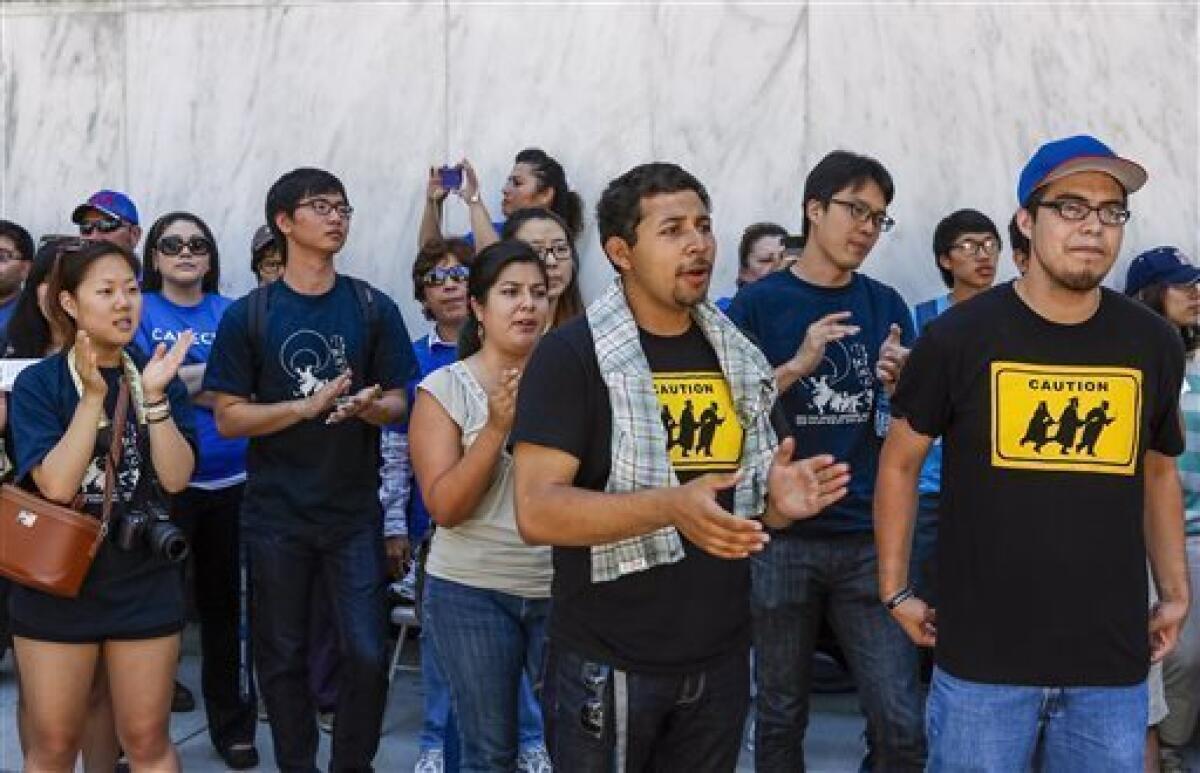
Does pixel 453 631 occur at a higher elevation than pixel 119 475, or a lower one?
lower

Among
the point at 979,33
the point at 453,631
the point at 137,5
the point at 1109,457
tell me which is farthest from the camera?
the point at 137,5

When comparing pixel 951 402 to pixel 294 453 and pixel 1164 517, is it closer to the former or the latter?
pixel 1164 517

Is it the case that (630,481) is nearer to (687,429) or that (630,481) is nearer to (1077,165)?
(687,429)

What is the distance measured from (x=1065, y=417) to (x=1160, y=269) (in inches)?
115

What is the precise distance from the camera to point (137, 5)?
808 centimetres

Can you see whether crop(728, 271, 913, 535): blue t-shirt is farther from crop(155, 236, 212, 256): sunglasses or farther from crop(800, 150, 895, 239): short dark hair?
crop(155, 236, 212, 256): sunglasses

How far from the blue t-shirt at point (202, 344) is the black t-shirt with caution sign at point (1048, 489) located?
11.1 ft

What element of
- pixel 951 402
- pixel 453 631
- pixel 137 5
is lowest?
pixel 453 631

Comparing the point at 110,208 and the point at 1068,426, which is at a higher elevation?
the point at 110,208

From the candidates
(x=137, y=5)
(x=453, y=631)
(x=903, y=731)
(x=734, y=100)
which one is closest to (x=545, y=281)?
(x=453, y=631)

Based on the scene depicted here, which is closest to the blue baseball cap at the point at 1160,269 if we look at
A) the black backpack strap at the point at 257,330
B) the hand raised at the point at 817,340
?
the hand raised at the point at 817,340

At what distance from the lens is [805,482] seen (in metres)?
3.29

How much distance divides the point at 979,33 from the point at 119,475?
4.17 metres

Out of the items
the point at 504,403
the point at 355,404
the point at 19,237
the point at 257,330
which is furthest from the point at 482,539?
the point at 19,237
